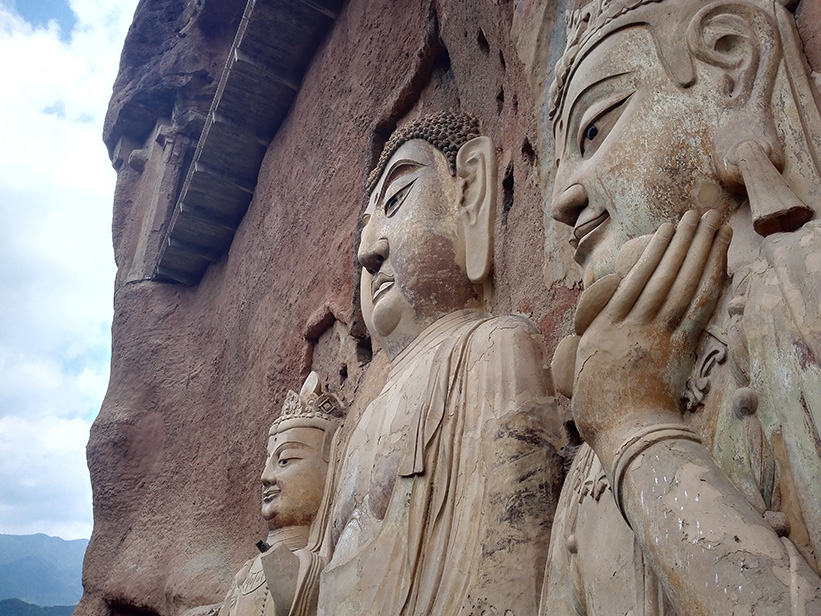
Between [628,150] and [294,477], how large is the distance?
2.22m

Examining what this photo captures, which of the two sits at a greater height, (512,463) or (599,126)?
→ (599,126)

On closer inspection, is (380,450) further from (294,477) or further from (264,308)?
(264,308)

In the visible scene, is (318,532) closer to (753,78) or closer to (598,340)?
(598,340)

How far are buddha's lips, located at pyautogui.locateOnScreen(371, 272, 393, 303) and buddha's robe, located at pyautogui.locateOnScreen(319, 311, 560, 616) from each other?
1.40ft

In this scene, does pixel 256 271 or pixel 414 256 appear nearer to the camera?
pixel 414 256

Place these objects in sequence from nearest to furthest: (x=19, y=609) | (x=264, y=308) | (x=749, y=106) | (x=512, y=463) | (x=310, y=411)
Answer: (x=749, y=106), (x=512, y=463), (x=310, y=411), (x=264, y=308), (x=19, y=609)

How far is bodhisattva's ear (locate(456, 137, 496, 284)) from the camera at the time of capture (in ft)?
8.96

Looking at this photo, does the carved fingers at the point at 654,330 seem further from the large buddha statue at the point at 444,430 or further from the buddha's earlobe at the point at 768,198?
the large buddha statue at the point at 444,430

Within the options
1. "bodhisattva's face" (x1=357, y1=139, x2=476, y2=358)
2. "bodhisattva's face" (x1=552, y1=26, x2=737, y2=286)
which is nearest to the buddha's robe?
"bodhisattva's face" (x1=357, y1=139, x2=476, y2=358)

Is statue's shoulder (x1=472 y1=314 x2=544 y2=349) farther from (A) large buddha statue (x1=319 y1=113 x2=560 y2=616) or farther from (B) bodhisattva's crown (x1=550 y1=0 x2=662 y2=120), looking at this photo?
(B) bodhisattva's crown (x1=550 y1=0 x2=662 y2=120)

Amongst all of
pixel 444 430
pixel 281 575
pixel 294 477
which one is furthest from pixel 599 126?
pixel 294 477

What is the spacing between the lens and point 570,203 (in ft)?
5.57

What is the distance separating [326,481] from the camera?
3316mm

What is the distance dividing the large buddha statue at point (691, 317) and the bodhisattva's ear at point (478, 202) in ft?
3.12
